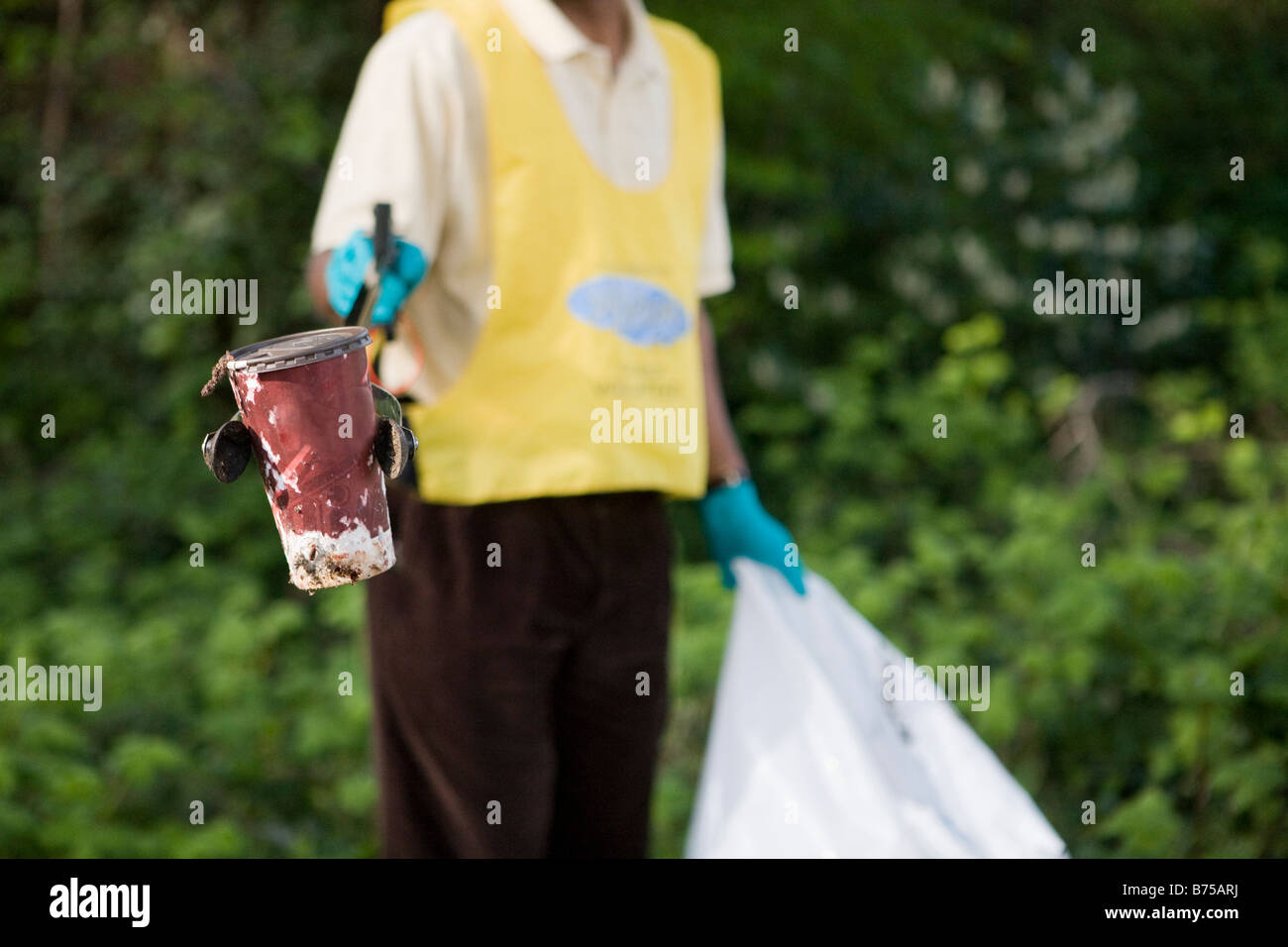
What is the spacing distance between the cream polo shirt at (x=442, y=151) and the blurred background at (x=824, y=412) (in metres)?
1.55

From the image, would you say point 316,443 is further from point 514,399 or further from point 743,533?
point 743,533

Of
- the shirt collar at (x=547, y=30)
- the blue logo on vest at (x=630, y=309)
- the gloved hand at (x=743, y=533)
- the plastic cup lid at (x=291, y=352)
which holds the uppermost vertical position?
the shirt collar at (x=547, y=30)

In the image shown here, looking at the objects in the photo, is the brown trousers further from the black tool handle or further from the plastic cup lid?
the plastic cup lid

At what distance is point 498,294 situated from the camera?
1.62 metres

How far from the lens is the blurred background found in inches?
124

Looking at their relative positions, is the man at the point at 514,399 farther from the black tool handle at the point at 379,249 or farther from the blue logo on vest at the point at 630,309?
the black tool handle at the point at 379,249

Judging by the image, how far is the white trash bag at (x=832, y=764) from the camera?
69.8 inches

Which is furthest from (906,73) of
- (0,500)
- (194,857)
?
(194,857)

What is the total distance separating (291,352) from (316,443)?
8 cm

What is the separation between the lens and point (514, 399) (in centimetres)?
163
